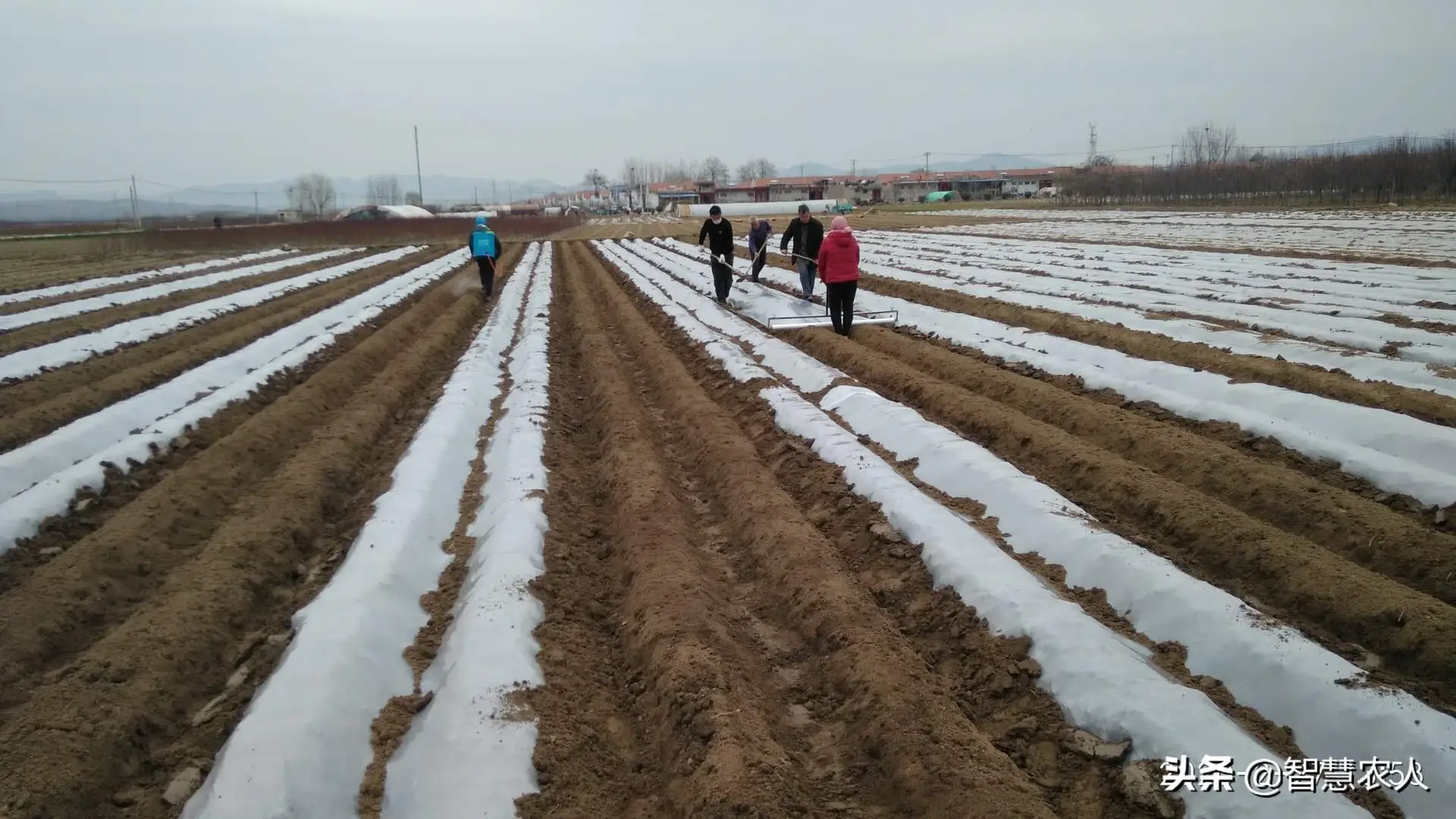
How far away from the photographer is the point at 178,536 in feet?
18.5

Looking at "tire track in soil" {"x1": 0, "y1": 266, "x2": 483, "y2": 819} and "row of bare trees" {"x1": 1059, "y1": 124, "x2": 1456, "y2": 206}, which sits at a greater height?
"row of bare trees" {"x1": 1059, "y1": 124, "x2": 1456, "y2": 206}

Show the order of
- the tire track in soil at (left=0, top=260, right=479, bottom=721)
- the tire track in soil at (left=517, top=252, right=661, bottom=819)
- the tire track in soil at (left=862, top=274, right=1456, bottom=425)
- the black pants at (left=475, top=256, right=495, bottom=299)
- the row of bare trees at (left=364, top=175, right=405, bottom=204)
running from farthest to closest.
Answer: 1. the row of bare trees at (left=364, top=175, right=405, bottom=204)
2. the black pants at (left=475, top=256, right=495, bottom=299)
3. the tire track in soil at (left=862, top=274, right=1456, bottom=425)
4. the tire track in soil at (left=0, top=260, right=479, bottom=721)
5. the tire track in soil at (left=517, top=252, right=661, bottom=819)

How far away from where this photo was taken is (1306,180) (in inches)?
1924

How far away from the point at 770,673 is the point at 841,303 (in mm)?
8143

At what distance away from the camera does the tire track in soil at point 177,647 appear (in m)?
3.29

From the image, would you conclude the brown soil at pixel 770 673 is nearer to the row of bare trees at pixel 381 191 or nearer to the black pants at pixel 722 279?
the black pants at pixel 722 279

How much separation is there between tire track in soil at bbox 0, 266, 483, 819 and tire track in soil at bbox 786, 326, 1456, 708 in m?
5.01

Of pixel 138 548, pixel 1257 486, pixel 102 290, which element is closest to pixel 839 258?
pixel 1257 486

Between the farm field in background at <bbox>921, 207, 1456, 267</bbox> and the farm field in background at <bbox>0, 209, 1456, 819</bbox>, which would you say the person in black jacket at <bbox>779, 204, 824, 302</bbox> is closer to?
the farm field in background at <bbox>0, 209, 1456, 819</bbox>

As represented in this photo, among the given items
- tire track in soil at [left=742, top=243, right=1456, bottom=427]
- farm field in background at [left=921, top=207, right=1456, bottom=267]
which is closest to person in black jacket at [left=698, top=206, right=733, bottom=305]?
tire track in soil at [left=742, top=243, right=1456, bottom=427]

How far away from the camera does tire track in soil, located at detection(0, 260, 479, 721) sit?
4312 millimetres

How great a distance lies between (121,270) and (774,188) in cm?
8826

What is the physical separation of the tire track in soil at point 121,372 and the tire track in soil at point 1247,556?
28.3 ft

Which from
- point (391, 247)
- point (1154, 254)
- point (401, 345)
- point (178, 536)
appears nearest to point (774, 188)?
point (391, 247)
